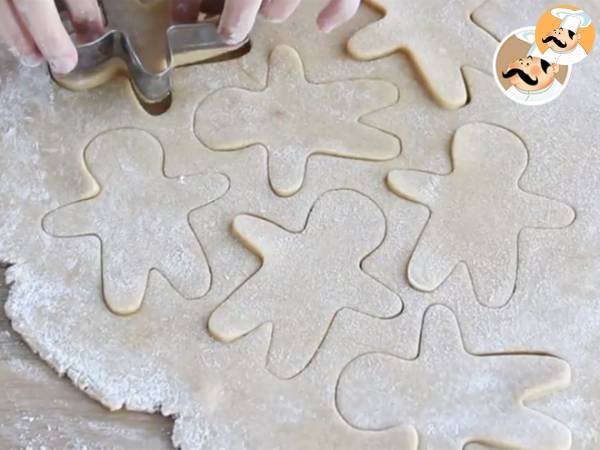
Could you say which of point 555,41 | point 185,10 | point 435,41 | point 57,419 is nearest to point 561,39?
point 555,41

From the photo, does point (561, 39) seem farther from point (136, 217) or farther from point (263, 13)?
point (136, 217)

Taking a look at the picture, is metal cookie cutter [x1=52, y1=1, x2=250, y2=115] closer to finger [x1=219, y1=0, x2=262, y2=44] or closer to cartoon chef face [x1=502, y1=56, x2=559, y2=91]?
finger [x1=219, y1=0, x2=262, y2=44]

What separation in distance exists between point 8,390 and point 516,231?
0.66m

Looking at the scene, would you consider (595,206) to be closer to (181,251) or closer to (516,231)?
(516,231)

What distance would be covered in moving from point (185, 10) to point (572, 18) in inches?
22.3

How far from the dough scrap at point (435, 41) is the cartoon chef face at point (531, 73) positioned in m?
0.04

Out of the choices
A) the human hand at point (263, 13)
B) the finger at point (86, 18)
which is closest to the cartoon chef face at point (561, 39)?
the human hand at point (263, 13)

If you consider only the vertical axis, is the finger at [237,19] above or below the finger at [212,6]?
above

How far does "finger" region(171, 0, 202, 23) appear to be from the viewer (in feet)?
3.84

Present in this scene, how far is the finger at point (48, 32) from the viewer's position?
3.14 feet

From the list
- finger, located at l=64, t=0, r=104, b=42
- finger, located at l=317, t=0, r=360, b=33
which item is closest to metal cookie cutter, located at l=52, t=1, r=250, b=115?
finger, located at l=64, t=0, r=104, b=42

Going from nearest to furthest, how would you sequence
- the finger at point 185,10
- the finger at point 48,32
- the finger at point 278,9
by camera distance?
the finger at point 48,32 < the finger at point 278,9 < the finger at point 185,10

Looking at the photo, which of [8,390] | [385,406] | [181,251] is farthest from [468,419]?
[8,390]

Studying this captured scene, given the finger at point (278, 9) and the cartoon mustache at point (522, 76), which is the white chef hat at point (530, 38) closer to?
the cartoon mustache at point (522, 76)
